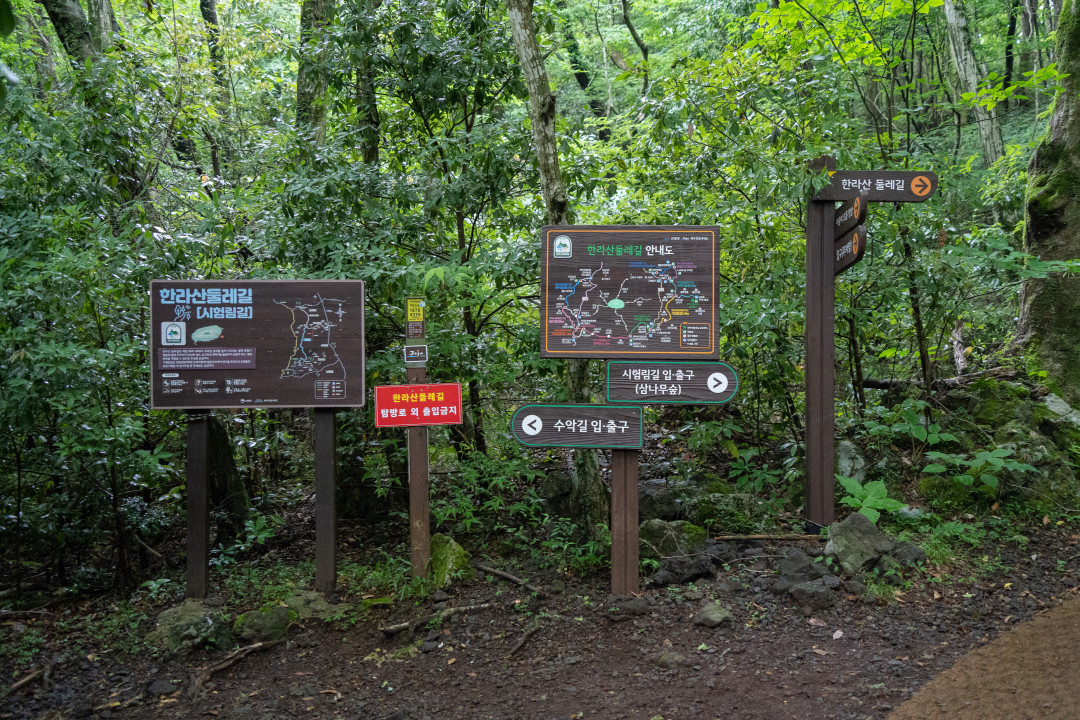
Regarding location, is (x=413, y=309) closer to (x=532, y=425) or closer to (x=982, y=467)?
(x=532, y=425)

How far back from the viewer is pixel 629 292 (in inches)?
189

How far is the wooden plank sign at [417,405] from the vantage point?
495 cm

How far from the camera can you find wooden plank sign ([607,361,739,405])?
4660mm

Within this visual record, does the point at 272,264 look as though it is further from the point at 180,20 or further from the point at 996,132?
the point at 996,132

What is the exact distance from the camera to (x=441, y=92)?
20.5ft

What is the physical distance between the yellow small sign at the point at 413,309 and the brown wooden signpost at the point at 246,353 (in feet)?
1.07

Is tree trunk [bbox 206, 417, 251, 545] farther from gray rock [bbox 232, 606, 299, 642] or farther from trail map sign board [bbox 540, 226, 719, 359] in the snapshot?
trail map sign board [bbox 540, 226, 719, 359]

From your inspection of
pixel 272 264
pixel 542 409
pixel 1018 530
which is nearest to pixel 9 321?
pixel 272 264

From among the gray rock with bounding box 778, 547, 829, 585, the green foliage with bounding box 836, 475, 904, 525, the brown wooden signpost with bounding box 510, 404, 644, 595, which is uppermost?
the brown wooden signpost with bounding box 510, 404, 644, 595

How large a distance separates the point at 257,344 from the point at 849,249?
4.38m

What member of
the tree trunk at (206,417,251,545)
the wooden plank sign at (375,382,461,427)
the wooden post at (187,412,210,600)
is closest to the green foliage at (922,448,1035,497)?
the wooden plank sign at (375,382,461,427)

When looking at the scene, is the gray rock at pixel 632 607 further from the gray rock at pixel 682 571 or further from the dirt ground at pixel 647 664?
the gray rock at pixel 682 571

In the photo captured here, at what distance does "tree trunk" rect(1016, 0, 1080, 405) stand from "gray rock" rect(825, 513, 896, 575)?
10.7ft

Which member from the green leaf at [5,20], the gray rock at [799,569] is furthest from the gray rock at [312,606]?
the green leaf at [5,20]
